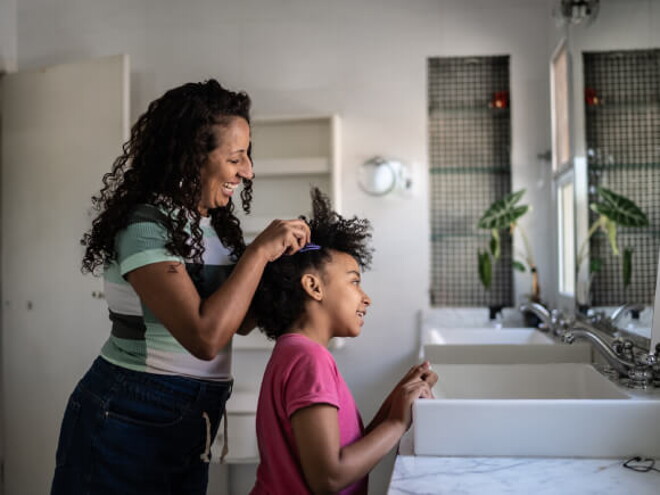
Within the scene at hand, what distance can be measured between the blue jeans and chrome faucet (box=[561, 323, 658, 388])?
76cm

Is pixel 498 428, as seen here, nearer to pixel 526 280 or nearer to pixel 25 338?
pixel 526 280

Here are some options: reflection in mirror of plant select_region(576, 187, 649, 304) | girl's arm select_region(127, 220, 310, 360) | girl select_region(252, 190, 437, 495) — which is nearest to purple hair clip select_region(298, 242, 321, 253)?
girl select_region(252, 190, 437, 495)

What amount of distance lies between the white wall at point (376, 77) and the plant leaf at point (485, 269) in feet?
0.58

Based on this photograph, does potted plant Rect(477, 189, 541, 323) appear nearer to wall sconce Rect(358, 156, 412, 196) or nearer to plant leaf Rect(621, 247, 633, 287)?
wall sconce Rect(358, 156, 412, 196)

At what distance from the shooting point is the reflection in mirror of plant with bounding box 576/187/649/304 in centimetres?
182

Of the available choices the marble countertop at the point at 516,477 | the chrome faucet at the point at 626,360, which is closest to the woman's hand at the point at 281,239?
the marble countertop at the point at 516,477

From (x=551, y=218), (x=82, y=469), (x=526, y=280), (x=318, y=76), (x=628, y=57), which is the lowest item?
(x=82, y=469)

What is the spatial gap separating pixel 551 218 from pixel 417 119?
704 millimetres

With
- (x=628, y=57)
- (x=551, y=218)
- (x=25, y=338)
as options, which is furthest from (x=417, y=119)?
(x=25, y=338)

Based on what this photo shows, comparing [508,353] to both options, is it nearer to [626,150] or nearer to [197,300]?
[626,150]

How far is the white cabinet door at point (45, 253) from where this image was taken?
298 cm

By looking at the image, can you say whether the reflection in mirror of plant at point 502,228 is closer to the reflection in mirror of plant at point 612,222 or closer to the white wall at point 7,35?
the reflection in mirror of plant at point 612,222

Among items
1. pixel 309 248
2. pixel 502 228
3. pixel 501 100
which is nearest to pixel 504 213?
pixel 502 228

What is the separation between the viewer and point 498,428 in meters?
1.14
